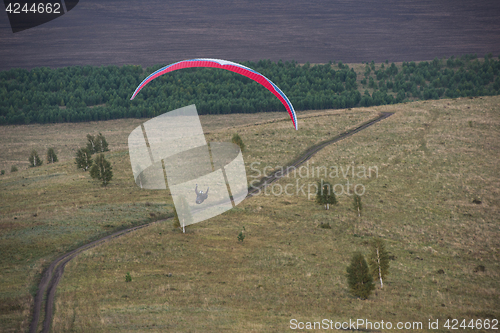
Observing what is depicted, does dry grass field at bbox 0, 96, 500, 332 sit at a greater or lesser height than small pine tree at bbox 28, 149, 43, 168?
greater

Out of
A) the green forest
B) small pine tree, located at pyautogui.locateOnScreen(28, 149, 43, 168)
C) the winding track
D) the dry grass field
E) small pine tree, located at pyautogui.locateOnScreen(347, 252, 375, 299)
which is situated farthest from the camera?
the green forest

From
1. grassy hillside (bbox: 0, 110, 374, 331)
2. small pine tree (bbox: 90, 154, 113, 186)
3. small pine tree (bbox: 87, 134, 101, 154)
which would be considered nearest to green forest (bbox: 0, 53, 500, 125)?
grassy hillside (bbox: 0, 110, 374, 331)

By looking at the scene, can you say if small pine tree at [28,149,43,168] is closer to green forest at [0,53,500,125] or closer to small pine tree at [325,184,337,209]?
small pine tree at [325,184,337,209]

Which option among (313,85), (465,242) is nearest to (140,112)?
(313,85)

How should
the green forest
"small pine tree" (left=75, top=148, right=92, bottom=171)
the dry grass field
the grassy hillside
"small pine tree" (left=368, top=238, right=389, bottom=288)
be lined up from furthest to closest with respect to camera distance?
the green forest → "small pine tree" (left=75, top=148, right=92, bottom=171) → "small pine tree" (left=368, top=238, right=389, bottom=288) → the grassy hillside → the dry grass field

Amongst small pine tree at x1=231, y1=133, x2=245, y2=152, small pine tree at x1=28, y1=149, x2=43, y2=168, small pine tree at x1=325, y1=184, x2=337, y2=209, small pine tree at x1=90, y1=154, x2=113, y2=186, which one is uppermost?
small pine tree at x1=90, y1=154, x2=113, y2=186

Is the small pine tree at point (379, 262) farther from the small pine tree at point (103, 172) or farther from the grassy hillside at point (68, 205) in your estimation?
the small pine tree at point (103, 172)

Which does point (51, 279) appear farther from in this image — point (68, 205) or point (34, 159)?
point (34, 159)
